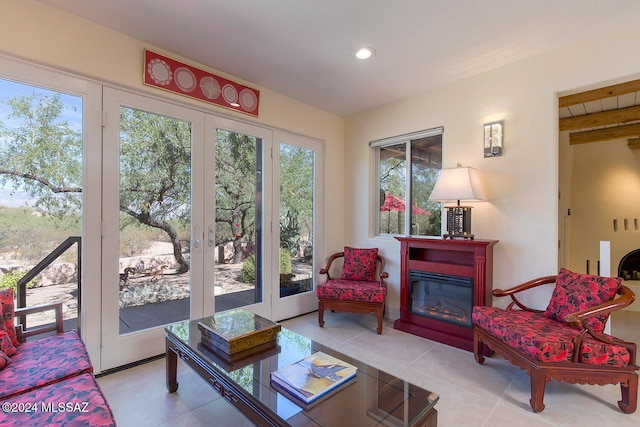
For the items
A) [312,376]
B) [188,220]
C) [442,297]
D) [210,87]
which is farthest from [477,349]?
[210,87]

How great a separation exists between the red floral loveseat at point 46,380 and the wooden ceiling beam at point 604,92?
165 inches

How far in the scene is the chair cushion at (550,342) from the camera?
1.87 metres

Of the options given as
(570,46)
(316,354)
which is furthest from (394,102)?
(316,354)

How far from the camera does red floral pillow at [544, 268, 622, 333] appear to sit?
6.80ft

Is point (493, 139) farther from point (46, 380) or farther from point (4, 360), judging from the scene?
point (4, 360)

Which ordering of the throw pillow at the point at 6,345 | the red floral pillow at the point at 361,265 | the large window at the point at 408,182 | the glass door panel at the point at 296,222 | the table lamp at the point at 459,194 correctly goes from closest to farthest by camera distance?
the throw pillow at the point at 6,345
the table lamp at the point at 459,194
the large window at the point at 408,182
the glass door panel at the point at 296,222
the red floral pillow at the point at 361,265

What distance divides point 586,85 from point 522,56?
0.57 m

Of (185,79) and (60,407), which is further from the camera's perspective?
(185,79)

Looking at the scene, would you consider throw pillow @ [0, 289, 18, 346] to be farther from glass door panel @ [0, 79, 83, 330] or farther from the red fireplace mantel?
the red fireplace mantel

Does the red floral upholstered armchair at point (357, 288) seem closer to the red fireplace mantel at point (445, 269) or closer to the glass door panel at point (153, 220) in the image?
the red fireplace mantel at point (445, 269)

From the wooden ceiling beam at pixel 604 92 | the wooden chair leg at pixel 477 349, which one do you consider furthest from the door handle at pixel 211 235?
the wooden ceiling beam at pixel 604 92

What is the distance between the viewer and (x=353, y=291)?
3238 millimetres

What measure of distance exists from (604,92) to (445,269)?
7.32 ft

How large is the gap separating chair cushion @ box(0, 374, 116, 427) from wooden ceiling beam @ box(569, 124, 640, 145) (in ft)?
20.1
